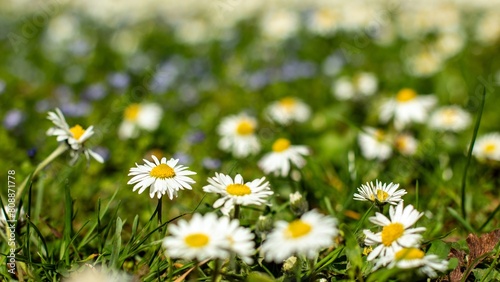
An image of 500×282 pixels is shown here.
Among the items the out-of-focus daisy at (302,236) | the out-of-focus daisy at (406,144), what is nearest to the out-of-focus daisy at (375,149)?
the out-of-focus daisy at (406,144)

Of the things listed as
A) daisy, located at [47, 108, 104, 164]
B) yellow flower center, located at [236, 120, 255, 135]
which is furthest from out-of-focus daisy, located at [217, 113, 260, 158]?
daisy, located at [47, 108, 104, 164]

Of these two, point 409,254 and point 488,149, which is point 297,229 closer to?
point 409,254

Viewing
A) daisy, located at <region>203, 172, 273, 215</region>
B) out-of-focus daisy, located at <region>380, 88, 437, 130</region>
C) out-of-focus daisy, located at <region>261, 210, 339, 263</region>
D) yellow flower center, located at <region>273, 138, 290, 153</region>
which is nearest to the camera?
out-of-focus daisy, located at <region>261, 210, 339, 263</region>

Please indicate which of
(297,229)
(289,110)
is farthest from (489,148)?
(297,229)

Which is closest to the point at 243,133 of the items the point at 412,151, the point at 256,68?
the point at 412,151

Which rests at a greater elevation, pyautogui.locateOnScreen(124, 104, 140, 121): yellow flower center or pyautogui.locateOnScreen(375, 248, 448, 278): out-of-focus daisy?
pyautogui.locateOnScreen(124, 104, 140, 121): yellow flower center

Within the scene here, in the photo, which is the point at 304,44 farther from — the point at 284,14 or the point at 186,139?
the point at 186,139

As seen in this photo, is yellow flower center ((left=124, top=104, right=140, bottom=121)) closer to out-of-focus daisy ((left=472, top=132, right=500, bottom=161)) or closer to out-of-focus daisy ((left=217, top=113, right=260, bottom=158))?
out-of-focus daisy ((left=217, top=113, right=260, bottom=158))
